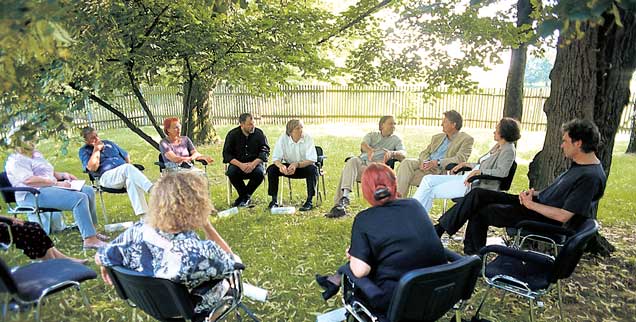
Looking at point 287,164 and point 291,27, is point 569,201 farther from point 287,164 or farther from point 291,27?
point 291,27

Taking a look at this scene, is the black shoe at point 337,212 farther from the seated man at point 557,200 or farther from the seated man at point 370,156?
the seated man at point 557,200

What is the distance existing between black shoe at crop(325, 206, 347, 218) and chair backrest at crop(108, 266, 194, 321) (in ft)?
10.5

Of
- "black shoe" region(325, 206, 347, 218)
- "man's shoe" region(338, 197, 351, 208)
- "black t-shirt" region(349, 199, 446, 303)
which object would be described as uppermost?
"black t-shirt" region(349, 199, 446, 303)

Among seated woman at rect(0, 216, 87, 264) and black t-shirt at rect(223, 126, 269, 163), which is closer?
seated woman at rect(0, 216, 87, 264)

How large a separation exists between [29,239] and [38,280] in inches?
35.9

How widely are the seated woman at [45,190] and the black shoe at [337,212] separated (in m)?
2.51

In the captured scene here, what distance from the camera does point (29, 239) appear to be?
3.26 m

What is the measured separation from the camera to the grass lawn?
3.13 m

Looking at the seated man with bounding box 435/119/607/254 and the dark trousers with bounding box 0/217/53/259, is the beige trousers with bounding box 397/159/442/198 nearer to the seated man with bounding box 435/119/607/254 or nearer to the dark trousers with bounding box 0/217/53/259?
the seated man with bounding box 435/119/607/254

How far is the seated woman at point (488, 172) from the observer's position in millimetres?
4254

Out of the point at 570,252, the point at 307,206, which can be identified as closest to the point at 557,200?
the point at 570,252

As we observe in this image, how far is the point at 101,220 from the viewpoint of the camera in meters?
5.21

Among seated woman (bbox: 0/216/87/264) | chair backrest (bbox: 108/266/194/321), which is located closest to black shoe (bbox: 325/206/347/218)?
seated woman (bbox: 0/216/87/264)

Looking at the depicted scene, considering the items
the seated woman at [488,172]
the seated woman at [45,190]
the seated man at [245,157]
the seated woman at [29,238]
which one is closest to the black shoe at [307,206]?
the seated man at [245,157]
